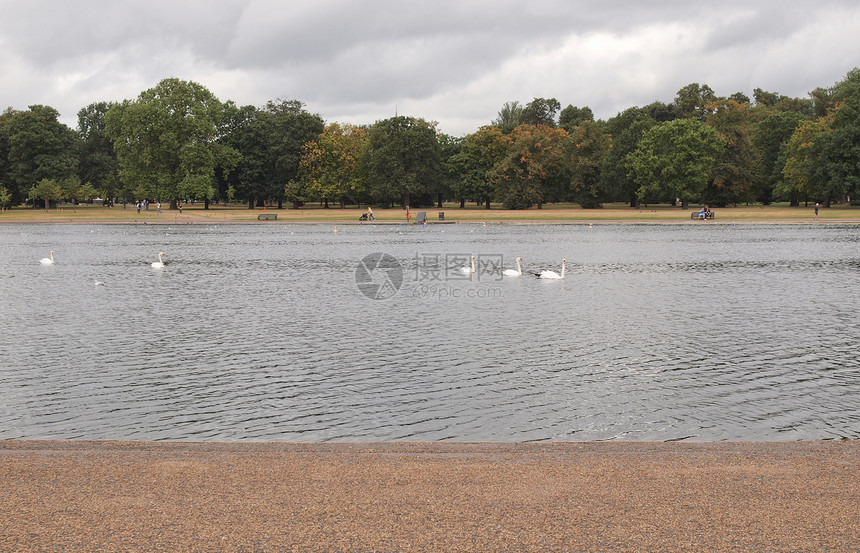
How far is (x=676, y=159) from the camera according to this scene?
3875 inches

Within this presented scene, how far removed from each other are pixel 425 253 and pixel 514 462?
39.4 meters

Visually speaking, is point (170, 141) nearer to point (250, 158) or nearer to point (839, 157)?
point (250, 158)

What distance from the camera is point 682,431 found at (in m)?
11.4

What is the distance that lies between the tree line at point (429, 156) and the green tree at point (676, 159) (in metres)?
0.21

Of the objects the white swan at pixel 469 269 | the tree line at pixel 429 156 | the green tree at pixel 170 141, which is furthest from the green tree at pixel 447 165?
the white swan at pixel 469 269

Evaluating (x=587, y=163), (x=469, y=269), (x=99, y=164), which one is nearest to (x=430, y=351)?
(x=469, y=269)

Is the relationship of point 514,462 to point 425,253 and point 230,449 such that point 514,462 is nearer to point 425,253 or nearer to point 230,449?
point 230,449

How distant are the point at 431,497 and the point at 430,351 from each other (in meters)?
10.5

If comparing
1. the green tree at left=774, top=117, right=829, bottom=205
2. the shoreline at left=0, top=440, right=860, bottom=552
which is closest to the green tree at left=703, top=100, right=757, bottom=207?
the green tree at left=774, top=117, right=829, bottom=205

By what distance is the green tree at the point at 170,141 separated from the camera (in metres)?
99.5

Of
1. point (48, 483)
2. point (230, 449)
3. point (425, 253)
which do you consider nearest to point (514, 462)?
point (230, 449)

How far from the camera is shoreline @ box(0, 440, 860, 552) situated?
21.0ft

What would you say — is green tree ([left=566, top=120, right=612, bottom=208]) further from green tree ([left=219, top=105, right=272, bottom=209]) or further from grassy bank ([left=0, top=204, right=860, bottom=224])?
green tree ([left=219, top=105, right=272, bottom=209])

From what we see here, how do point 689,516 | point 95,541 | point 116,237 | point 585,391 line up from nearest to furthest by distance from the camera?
point 95,541, point 689,516, point 585,391, point 116,237
